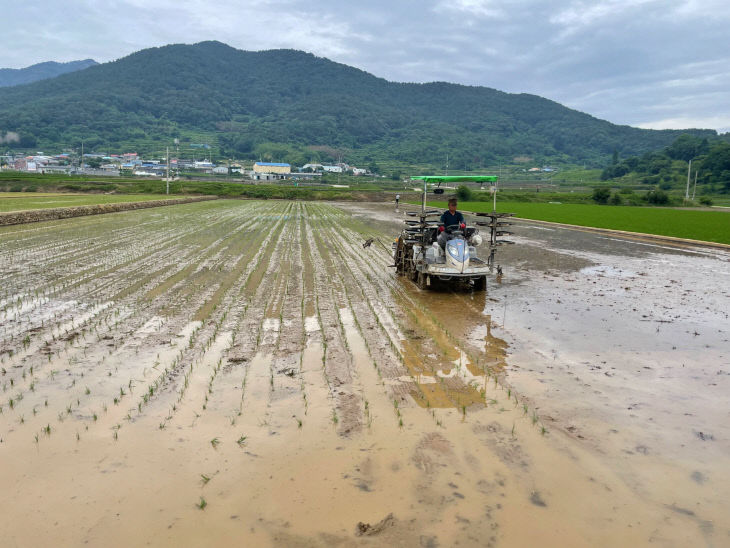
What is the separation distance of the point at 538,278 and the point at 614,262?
4152mm

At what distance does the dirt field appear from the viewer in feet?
9.93

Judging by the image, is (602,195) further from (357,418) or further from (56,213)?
(357,418)

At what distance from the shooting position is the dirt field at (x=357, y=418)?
9.93 ft

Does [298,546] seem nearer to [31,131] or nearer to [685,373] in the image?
[685,373]

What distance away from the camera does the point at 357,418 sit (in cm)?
433

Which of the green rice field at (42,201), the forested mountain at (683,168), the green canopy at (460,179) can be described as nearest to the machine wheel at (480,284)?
the green canopy at (460,179)

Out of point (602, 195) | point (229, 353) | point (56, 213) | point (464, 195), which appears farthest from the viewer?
point (464, 195)

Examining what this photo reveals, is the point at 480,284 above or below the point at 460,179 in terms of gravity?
below

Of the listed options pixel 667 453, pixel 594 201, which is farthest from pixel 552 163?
pixel 667 453

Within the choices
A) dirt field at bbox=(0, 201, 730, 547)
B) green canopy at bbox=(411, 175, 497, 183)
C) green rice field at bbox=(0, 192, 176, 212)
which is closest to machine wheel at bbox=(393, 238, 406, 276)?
green canopy at bbox=(411, 175, 497, 183)

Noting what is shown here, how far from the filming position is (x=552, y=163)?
529 ft

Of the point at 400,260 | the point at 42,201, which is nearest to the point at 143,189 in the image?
the point at 42,201

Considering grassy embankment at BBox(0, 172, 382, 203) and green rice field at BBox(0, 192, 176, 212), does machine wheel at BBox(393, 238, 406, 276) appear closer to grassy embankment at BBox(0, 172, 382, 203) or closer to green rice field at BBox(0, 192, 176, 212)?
green rice field at BBox(0, 192, 176, 212)

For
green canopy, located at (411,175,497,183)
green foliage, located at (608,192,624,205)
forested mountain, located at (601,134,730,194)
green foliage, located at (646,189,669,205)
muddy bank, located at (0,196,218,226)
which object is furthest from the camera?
forested mountain, located at (601,134,730,194)
